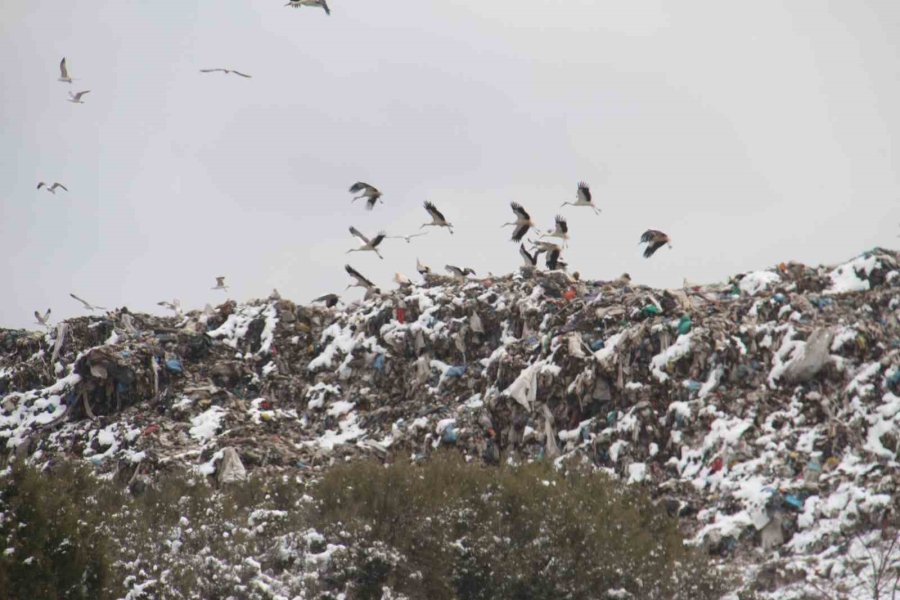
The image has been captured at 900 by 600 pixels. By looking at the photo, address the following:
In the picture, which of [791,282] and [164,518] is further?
[791,282]

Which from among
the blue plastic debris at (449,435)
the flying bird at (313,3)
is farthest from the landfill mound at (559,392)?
the flying bird at (313,3)

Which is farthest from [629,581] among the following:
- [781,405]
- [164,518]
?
[164,518]

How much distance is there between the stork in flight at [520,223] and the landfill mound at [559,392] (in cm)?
94

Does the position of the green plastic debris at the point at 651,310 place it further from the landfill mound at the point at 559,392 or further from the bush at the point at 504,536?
the bush at the point at 504,536

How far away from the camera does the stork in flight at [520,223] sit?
1706 cm

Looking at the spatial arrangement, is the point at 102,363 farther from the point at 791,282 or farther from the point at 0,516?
the point at 791,282

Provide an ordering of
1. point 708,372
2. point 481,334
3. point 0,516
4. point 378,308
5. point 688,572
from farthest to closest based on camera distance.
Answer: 1. point 378,308
2. point 481,334
3. point 708,372
4. point 688,572
5. point 0,516

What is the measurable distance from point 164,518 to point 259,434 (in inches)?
153

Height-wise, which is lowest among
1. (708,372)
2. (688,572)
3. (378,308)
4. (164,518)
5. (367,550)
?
(688,572)

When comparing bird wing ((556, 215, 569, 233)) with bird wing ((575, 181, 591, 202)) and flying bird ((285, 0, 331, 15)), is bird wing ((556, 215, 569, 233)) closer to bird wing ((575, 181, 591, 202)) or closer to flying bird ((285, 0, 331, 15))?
bird wing ((575, 181, 591, 202))

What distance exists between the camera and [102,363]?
17188mm

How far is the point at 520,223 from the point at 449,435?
4.59 m

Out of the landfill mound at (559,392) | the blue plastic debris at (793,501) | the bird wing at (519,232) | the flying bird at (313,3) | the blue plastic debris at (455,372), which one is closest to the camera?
the blue plastic debris at (793,501)

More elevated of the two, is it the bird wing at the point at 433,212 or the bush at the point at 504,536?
the bird wing at the point at 433,212
